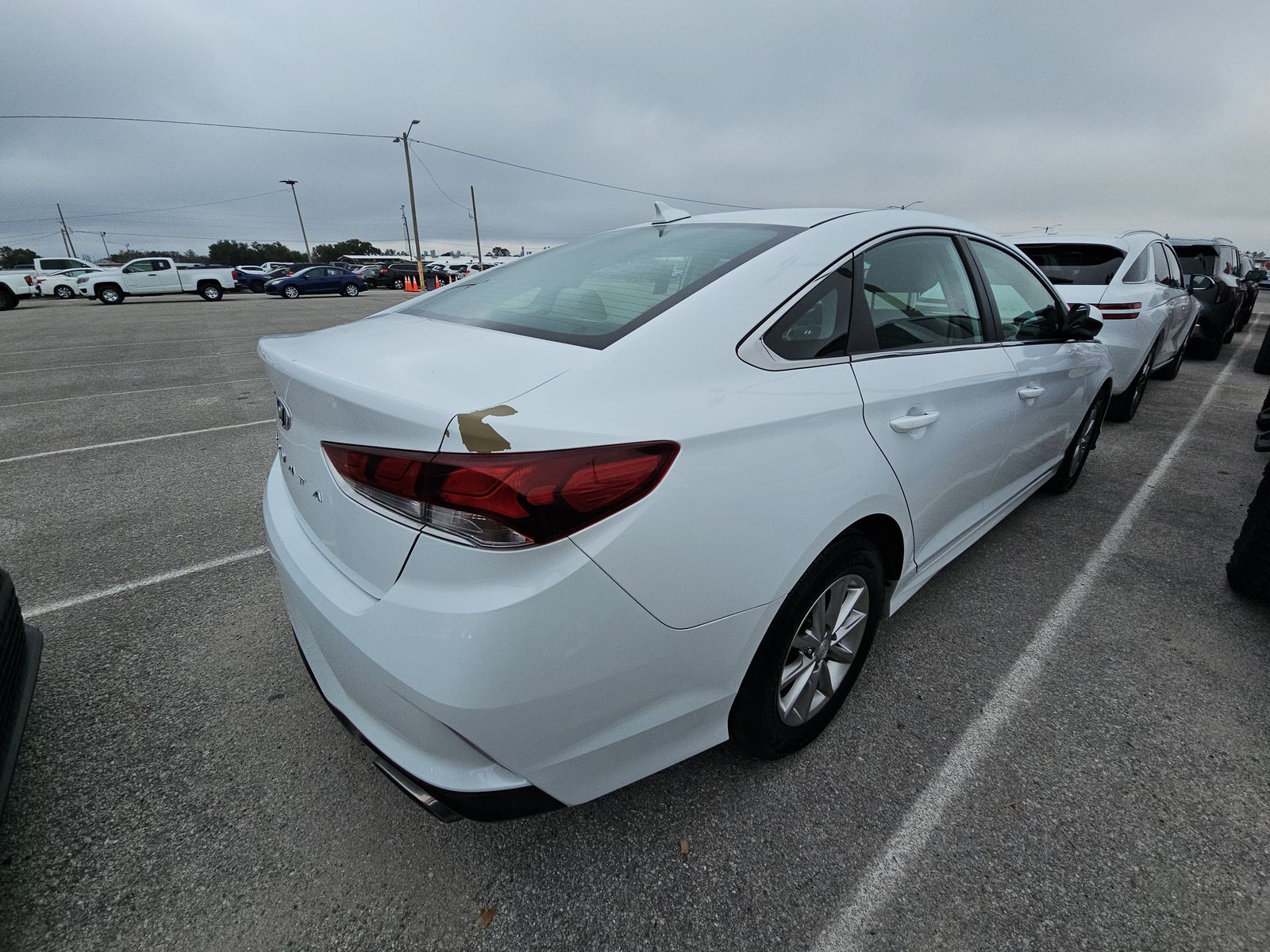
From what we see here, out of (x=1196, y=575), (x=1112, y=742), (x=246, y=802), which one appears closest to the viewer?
(x=246, y=802)

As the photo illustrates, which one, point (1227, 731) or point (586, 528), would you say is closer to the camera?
point (586, 528)

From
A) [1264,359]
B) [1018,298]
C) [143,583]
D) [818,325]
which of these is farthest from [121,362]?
[1264,359]

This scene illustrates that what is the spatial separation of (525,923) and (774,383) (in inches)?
56.9

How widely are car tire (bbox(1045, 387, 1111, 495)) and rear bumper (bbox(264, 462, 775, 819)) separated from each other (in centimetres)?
333

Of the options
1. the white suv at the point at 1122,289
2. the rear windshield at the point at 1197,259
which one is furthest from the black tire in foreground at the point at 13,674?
the rear windshield at the point at 1197,259

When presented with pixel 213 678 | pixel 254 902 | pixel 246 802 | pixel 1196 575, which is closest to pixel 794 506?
pixel 254 902

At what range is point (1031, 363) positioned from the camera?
9.05ft

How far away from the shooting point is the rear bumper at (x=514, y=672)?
1.20 m

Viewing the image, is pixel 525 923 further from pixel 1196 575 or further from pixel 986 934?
pixel 1196 575

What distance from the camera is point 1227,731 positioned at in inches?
82.5

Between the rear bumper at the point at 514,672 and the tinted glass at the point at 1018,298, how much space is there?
2.11m

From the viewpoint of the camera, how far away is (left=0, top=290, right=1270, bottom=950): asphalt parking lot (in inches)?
59.7

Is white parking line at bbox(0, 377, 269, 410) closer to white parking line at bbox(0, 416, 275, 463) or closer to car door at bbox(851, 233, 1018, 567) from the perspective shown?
white parking line at bbox(0, 416, 275, 463)

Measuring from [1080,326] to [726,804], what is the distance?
2.91 metres
